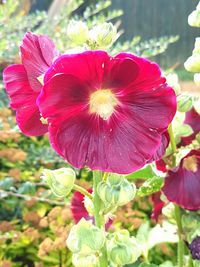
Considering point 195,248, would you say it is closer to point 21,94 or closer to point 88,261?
point 88,261

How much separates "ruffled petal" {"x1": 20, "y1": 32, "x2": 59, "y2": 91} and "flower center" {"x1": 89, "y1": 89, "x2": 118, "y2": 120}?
0.06 m

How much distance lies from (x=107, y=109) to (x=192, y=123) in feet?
0.86

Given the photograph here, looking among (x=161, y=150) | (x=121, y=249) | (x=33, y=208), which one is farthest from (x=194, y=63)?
(x=33, y=208)

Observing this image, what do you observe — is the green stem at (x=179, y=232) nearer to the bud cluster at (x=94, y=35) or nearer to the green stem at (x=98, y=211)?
the green stem at (x=98, y=211)

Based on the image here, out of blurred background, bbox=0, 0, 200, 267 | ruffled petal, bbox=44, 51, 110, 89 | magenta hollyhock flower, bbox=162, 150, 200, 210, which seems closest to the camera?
ruffled petal, bbox=44, 51, 110, 89

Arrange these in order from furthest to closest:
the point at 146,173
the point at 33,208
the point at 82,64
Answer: the point at 33,208 → the point at 146,173 → the point at 82,64

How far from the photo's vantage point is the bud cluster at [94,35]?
1.97ft

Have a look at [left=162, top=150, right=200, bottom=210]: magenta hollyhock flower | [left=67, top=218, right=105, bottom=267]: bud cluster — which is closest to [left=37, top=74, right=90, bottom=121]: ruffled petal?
[left=67, top=218, right=105, bottom=267]: bud cluster

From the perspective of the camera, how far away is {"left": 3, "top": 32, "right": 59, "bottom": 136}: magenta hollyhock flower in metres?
0.62

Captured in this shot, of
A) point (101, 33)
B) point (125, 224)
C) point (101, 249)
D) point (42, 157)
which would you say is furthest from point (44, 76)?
point (42, 157)

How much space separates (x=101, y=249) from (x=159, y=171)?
19cm

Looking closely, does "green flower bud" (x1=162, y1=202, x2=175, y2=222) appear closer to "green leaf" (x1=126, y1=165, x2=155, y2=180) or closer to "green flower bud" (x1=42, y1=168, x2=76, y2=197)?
"green leaf" (x1=126, y1=165, x2=155, y2=180)

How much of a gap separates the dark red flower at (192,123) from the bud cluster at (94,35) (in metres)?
0.27

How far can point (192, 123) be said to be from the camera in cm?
86
